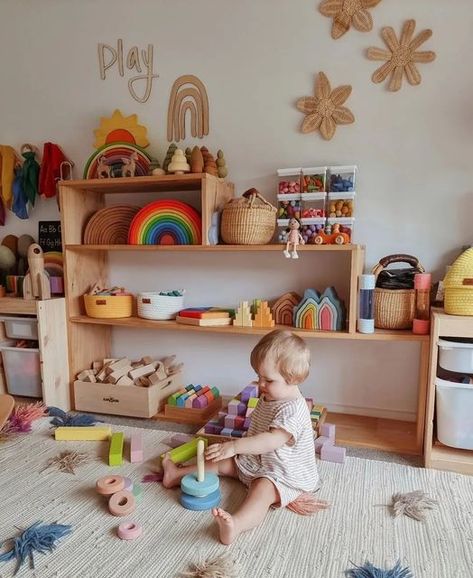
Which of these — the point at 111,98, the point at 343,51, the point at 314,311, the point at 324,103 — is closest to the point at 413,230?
the point at 314,311

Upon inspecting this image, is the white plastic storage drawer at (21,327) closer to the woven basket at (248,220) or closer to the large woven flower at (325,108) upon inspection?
the woven basket at (248,220)

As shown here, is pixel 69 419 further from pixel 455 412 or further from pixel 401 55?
pixel 401 55

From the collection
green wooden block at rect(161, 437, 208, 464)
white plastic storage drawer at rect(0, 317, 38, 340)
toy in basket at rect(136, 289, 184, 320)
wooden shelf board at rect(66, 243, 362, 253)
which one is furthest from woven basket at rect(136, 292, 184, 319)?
green wooden block at rect(161, 437, 208, 464)

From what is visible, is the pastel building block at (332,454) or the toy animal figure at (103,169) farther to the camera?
the toy animal figure at (103,169)

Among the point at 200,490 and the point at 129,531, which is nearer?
the point at 129,531

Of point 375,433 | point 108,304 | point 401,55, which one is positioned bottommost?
point 375,433

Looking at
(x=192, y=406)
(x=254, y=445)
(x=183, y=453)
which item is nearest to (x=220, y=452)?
(x=254, y=445)

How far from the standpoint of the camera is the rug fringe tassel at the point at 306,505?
4.02 feet

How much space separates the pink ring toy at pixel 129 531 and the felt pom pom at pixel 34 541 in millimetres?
140

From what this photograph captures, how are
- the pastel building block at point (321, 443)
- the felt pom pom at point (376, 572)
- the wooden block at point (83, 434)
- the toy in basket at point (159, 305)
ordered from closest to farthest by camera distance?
the felt pom pom at point (376, 572) → the pastel building block at point (321, 443) → the wooden block at point (83, 434) → the toy in basket at point (159, 305)

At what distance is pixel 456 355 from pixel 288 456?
0.66 meters

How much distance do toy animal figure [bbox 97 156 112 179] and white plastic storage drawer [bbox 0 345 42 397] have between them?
0.84 m

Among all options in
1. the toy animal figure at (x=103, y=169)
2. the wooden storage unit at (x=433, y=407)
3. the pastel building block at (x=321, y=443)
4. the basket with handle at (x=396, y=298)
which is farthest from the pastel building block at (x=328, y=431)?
the toy animal figure at (x=103, y=169)

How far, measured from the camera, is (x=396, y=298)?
1643mm
